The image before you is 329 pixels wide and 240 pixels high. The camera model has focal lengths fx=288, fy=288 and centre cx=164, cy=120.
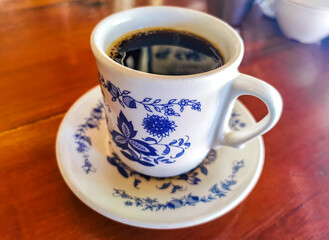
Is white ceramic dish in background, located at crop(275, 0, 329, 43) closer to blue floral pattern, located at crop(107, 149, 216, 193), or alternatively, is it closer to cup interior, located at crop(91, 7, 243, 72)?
cup interior, located at crop(91, 7, 243, 72)

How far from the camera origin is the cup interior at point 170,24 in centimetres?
47

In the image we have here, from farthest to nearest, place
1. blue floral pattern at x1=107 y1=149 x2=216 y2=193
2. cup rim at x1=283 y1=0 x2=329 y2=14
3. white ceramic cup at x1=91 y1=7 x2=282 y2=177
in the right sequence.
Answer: cup rim at x1=283 y1=0 x2=329 y2=14
blue floral pattern at x1=107 y1=149 x2=216 y2=193
white ceramic cup at x1=91 y1=7 x2=282 y2=177

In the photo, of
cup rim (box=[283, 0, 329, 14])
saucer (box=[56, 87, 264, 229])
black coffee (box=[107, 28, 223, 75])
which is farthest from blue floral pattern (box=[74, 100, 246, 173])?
cup rim (box=[283, 0, 329, 14])

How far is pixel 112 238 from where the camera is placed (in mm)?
422

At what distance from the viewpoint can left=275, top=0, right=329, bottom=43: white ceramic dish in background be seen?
78 cm

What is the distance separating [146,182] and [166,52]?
0.25 metres

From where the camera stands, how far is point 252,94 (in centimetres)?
41

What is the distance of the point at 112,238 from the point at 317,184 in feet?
1.21

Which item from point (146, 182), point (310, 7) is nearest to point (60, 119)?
point (146, 182)

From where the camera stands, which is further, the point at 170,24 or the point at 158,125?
the point at 170,24

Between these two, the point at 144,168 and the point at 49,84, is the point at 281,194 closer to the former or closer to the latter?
the point at 144,168

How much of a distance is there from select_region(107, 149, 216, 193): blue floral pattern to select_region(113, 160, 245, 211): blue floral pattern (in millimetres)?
29

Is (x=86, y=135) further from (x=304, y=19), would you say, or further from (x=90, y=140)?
(x=304, y=19)

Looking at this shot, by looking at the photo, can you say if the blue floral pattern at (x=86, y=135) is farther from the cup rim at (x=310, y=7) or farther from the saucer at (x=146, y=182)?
the cup rim at (x=310, y=7)
